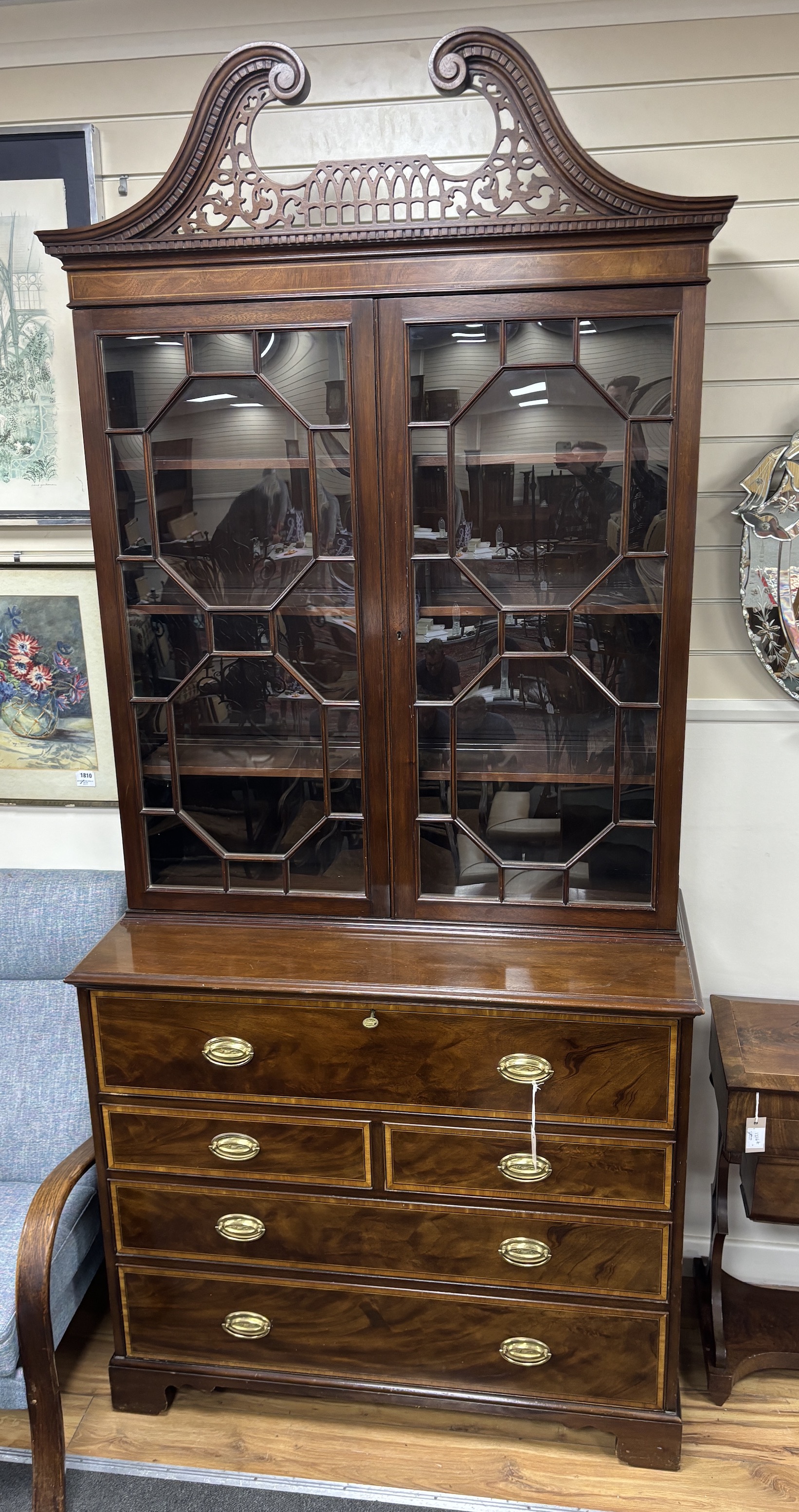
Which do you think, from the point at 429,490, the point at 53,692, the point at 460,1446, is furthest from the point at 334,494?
the point at 460,1446

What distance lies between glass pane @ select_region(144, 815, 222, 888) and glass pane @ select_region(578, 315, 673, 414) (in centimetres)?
120

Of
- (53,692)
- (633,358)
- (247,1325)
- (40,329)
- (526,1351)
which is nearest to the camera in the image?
(633,358)

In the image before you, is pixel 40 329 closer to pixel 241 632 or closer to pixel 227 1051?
pixel 241 632

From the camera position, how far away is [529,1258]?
201cm

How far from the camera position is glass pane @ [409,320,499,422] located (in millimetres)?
1880

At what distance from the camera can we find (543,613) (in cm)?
197

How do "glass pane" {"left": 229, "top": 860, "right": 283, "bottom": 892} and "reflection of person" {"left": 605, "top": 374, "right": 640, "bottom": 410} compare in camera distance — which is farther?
"glass pane" {"left": 229, "top": 860, "right": 283, "bottom": 892}

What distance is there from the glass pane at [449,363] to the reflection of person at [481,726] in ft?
1.76

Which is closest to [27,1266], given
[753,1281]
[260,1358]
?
[260,1358]

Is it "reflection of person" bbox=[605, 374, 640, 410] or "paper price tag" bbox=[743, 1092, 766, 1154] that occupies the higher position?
A: "reflection of person" bbox=[605, 374, 640, 410]

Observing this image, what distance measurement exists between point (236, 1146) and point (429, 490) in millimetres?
1333

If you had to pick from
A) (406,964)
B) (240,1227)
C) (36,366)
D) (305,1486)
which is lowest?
(305,1486)

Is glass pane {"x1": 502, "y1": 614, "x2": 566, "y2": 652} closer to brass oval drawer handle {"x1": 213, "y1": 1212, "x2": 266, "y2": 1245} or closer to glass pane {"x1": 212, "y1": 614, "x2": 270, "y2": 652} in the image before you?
glass pane {"x1": 212, "y1": 614, "x2": 270, "y2": 652}

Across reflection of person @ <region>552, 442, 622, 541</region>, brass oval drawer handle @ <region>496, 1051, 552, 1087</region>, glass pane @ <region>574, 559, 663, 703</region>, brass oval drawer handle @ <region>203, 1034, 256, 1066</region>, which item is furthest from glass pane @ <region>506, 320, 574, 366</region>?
brass oval drawer handle @ <region>203, 1034, 256, 1066</region>
